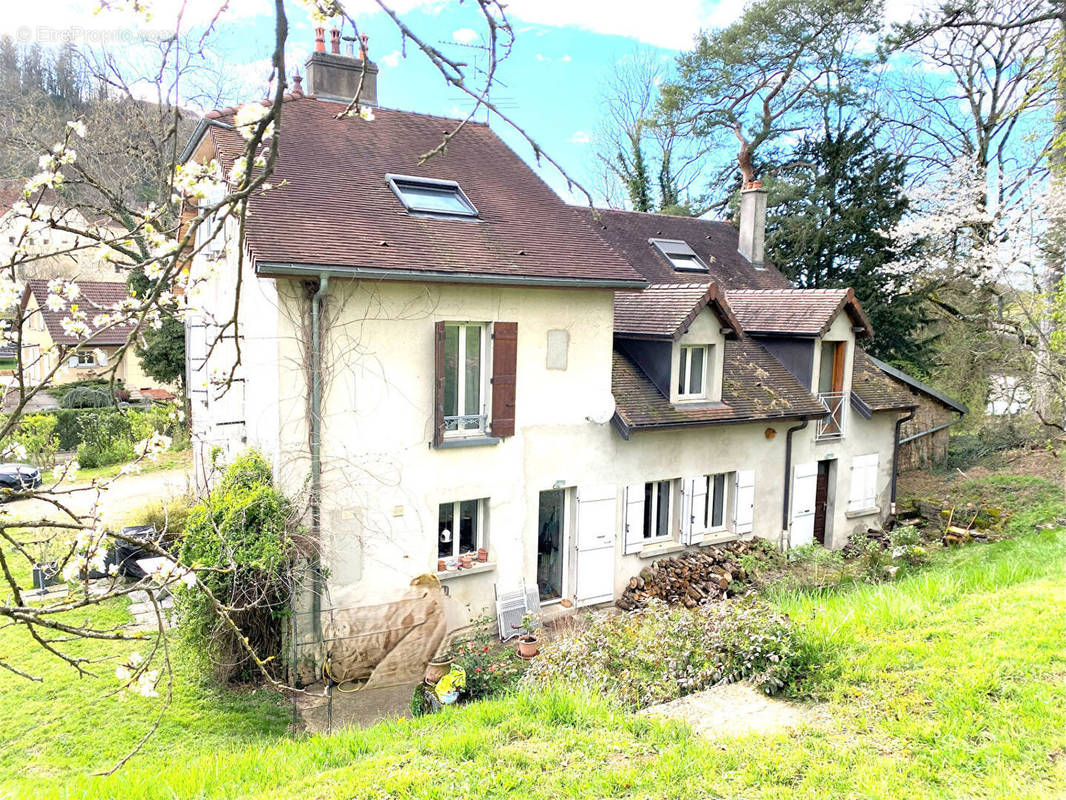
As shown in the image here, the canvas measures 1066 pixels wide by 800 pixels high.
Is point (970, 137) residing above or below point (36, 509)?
above

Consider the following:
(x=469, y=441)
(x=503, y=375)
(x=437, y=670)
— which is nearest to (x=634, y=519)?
(x=469, y=441)

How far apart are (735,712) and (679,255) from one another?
46.3 ft

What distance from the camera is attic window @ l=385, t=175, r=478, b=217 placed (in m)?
11.1

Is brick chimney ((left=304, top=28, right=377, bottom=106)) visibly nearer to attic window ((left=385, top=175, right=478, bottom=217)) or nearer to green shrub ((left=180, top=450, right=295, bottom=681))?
attic window ((left=385, top=175, right=478, bottom=217))

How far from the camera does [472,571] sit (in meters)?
10.5

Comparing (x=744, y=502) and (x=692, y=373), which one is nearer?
(x=692, y=373)

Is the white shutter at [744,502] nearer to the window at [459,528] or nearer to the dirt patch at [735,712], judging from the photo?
the window at [459,528]

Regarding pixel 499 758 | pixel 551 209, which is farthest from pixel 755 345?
pixel 499 758

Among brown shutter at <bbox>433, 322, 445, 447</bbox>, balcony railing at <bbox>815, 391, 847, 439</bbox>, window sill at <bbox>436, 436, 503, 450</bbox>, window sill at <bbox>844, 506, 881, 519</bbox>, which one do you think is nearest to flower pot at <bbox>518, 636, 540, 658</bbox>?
window sill at <bbox>436, 436, 503, 450</bbox>

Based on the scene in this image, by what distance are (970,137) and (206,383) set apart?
28.8 metres

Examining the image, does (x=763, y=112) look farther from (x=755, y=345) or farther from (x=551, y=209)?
(x=551, y=209)

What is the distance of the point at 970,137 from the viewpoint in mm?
25328

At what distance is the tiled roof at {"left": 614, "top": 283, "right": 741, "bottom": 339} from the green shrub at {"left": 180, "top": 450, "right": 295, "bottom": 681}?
6.52 m

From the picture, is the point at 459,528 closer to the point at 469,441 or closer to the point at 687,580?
the point at 469,441
